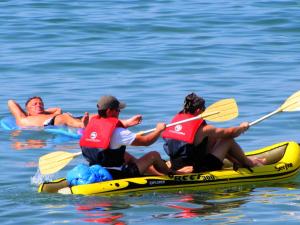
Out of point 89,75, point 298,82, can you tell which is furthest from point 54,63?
point 298,82

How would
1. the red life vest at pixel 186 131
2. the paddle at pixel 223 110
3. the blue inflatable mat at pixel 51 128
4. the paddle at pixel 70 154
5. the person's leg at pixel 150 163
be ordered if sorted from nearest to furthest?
the person's leg at pixel 150 163
the red life vest at pixel 186 131
the paddle at pixel 70 154
the paddle at pixel 223 110
the blue inflatable mat at pixel 51 128

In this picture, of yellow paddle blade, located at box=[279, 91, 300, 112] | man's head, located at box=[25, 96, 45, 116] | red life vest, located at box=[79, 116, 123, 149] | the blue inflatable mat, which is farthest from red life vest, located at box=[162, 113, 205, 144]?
man's head, located at box=[25, 96, 45, 116]

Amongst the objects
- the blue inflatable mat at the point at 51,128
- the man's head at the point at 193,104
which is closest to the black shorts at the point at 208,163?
the man's head at the point at 193,104

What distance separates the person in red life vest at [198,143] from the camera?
1256 centimetres

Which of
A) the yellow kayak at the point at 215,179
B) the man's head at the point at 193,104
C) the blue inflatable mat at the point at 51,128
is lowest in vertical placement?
the yellow kayak at the point at 215,179

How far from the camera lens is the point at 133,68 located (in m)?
21.6

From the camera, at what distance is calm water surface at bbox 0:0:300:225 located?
38.0 ft

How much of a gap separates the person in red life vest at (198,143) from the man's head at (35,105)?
473 cm

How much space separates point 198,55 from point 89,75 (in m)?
2.89

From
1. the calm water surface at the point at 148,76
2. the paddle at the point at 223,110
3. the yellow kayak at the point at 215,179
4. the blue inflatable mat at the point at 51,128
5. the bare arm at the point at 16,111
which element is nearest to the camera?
the calm water surface at the point at 148,76

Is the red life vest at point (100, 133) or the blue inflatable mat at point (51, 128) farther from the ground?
the red life vest at point (100, 133)

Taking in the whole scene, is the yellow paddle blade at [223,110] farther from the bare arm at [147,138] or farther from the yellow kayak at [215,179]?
→ the bare arm at [147,138]

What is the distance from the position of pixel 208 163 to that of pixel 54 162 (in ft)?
5.83

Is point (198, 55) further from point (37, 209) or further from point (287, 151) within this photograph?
point (37, 209)
